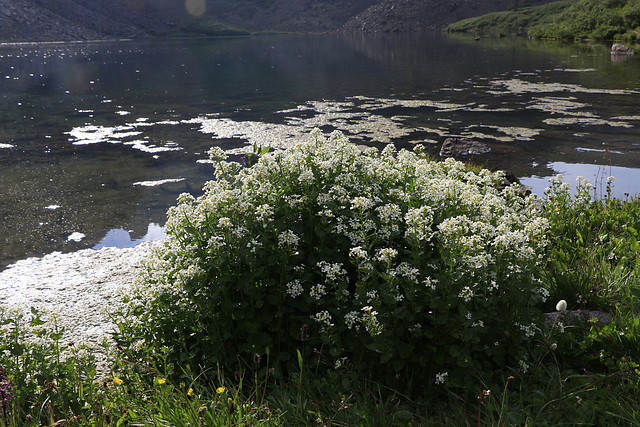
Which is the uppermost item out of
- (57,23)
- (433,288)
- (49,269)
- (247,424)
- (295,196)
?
(57,23)

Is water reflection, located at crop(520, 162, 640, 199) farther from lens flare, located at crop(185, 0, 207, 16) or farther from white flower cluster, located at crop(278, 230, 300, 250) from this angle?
lens flare, located at crop(185, 0, 207, 16)

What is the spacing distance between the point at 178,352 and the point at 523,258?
248 centimetres

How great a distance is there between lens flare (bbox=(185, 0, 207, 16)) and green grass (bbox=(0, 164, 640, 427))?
463 feet

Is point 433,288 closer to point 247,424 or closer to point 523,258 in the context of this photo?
point 523,258

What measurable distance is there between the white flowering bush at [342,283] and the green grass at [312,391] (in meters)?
0.15

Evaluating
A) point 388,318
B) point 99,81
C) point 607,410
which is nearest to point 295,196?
point 388,318

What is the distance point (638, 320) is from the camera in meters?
3.27

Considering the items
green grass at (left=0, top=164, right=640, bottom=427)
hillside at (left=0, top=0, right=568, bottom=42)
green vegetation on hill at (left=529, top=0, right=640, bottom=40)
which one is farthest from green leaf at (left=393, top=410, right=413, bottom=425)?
hillside at (left=0, top=0, right=568, bottom=42)

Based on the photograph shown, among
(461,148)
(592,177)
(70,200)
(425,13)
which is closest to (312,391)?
(70,200)

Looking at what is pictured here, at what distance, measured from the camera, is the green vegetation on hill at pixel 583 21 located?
46.0 metres

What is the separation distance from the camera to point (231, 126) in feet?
48.0

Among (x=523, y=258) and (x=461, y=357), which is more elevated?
(x=523, y=258)

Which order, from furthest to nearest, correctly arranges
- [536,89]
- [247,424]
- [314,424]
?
[536,89], [314,424], [247,424]

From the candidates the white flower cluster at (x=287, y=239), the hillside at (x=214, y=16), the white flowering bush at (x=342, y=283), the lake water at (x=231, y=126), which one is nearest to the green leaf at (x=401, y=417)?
the white flowering bush at (x=342, y=283)
